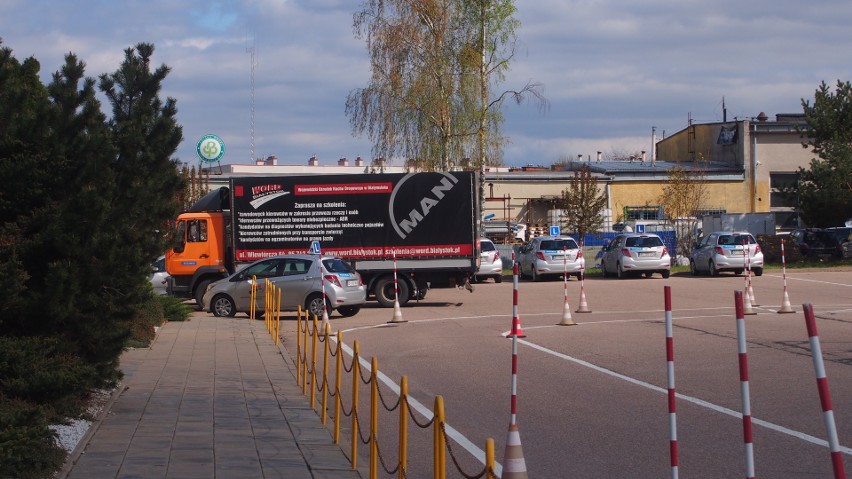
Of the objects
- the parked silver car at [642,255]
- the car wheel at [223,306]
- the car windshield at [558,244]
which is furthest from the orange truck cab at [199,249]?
the parked silver car at [642,255]

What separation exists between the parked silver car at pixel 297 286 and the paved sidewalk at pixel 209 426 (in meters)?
7.03

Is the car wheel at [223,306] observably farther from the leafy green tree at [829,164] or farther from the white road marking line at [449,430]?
the leafy green tree at [829,164]

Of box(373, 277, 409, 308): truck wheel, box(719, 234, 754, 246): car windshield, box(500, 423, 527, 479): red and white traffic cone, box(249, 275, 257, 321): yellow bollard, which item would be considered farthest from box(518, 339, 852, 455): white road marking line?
box(719, 234, 754, 246): car windshield

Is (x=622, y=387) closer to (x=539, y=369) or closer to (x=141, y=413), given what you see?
(x=539, y=369)

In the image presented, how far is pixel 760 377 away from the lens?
12297mm

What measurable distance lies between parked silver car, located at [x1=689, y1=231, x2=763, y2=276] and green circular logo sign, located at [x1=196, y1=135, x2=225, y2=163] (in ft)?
76.0

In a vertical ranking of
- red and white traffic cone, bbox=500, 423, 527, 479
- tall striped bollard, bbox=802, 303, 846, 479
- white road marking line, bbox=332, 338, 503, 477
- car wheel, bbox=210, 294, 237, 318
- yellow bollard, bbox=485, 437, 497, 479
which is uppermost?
tall striped bollard, bbox=802, 303, 846, 479

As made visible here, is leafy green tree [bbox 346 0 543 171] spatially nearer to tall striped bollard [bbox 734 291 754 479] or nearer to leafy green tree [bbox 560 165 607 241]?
leafy green tree [bbox 560 165 607 241]

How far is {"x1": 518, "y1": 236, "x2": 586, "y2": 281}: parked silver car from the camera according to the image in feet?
121

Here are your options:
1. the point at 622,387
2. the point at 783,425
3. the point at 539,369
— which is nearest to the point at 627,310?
the point at 539,369

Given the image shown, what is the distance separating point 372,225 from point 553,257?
12.0 metres

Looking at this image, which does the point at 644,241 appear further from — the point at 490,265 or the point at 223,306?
the point at 223,306

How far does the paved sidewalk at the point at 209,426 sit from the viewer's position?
25.5 feet

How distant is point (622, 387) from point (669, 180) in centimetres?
Answer: 4601
